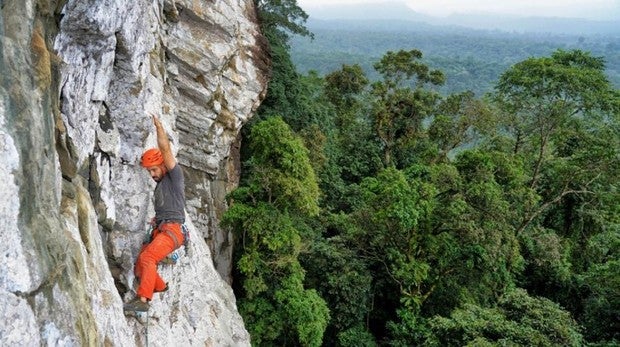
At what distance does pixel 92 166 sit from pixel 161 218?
1.28 m

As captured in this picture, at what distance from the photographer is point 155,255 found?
24.1 ft

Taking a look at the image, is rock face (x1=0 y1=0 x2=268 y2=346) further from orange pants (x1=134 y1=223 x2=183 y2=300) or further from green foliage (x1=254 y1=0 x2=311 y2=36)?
green foliage (x1=254 y1=0 x2=311 y2=36)

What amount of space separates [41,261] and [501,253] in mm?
15909

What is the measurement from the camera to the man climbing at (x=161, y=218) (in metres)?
7.16

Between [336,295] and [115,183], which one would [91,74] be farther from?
[336,295]

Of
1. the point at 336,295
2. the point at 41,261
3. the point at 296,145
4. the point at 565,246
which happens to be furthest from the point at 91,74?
the point at 565,246

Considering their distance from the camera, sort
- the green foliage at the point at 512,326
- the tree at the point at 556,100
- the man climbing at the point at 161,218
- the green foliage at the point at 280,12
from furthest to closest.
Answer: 1. the green foliage at the point at 280,12
2. the tree at the point at 556,100
3. the green foliage at the point at 512,326
4. the man climbing at the point at 161,218

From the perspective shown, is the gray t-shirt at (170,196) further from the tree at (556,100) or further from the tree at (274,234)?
the tree at (556,100)

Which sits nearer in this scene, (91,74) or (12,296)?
(12,296)

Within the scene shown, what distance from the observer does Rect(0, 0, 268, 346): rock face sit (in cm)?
452

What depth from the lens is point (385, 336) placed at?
20.4 meters

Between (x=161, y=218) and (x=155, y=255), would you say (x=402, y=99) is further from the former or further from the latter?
(x=155, y=255)


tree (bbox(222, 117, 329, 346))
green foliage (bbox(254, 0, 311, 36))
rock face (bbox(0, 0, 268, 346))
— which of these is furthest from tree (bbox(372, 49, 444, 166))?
rock face (bbox(0, 0, 268, 346))

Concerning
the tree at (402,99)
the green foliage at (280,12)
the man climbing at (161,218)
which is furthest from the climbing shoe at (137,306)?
the tree at (402,99)
